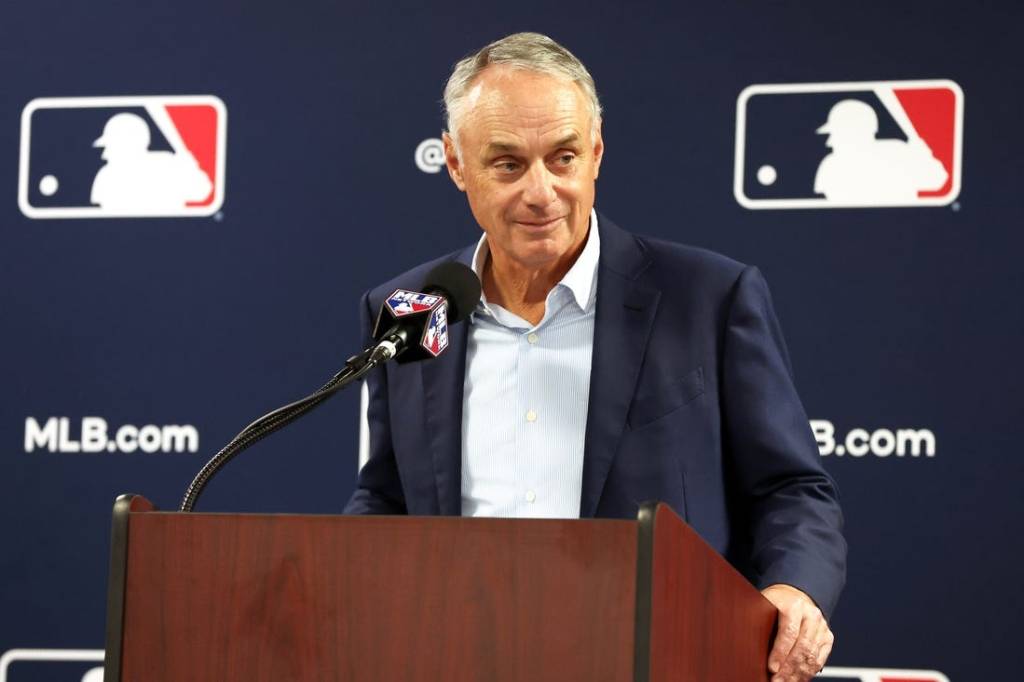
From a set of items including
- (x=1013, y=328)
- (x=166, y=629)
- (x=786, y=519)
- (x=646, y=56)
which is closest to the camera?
(x=166, y=629)

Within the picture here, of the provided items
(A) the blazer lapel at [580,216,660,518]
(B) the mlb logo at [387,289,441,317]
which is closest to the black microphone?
(B) the mlb logo at [387,289,441,317]

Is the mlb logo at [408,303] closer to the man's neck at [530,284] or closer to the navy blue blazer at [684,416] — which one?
the navy blue blazer at [684,416]

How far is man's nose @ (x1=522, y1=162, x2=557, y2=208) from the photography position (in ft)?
6.72

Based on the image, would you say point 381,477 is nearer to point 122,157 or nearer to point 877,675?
point 877,675

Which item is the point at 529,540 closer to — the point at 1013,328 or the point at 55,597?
the point at 1013,328

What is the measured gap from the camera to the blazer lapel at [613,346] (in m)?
1.96

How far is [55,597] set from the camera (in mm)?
3066

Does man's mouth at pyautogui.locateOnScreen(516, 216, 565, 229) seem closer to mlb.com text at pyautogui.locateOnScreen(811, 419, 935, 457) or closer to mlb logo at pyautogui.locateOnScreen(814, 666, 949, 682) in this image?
mlb.com text at pyautogui.locateOnScreen(811, 419, 935, 457)

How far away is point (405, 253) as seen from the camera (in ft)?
9.83

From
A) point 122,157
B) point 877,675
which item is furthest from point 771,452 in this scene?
point 122,157

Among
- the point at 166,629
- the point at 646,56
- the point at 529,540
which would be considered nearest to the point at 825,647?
the point at 529,540

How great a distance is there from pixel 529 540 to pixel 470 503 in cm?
89

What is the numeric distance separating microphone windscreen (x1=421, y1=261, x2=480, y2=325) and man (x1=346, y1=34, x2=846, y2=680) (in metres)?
0.23

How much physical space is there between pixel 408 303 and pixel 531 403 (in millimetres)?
415
